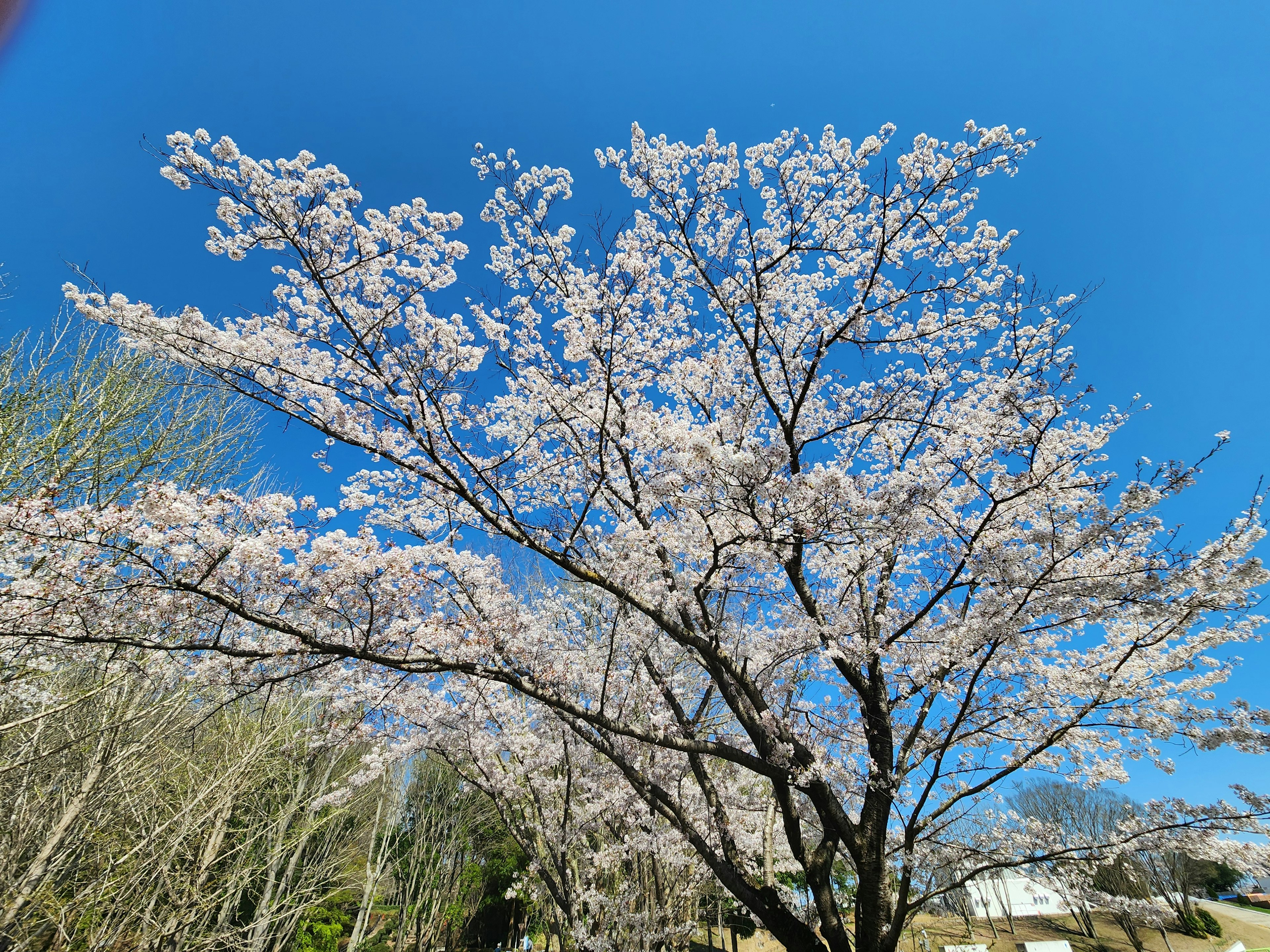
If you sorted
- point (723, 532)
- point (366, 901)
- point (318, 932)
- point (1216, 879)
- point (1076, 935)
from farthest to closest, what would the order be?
point (1216, 879) < point (1076, 935) < point (318, 932) < point (366, 901) < point (723, 532)

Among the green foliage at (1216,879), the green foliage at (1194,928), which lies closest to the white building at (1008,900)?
the green foliage at (1194,928)

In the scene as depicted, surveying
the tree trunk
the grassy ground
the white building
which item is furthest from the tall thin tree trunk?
the white building

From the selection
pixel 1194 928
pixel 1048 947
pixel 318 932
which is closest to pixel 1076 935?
pixel 1194 928

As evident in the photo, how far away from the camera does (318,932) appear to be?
1416 centimetres

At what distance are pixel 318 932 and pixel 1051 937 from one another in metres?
30.0

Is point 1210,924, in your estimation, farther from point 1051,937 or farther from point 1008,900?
point 1008,900

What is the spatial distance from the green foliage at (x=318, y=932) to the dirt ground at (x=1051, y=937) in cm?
1153

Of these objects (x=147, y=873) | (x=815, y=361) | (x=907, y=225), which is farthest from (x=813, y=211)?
(x=147, y=873)

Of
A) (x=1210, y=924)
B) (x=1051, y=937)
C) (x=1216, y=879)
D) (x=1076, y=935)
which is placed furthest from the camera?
(x=1216, y=879)

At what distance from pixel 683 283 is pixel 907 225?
2.33 metres

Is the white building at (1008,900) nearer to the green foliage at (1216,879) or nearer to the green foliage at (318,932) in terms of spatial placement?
the green foliage at (1216,879)

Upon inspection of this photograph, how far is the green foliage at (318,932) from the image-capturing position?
1298cm

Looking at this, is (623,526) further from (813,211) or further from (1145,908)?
(1145,908)

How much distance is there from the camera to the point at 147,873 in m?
7.64
